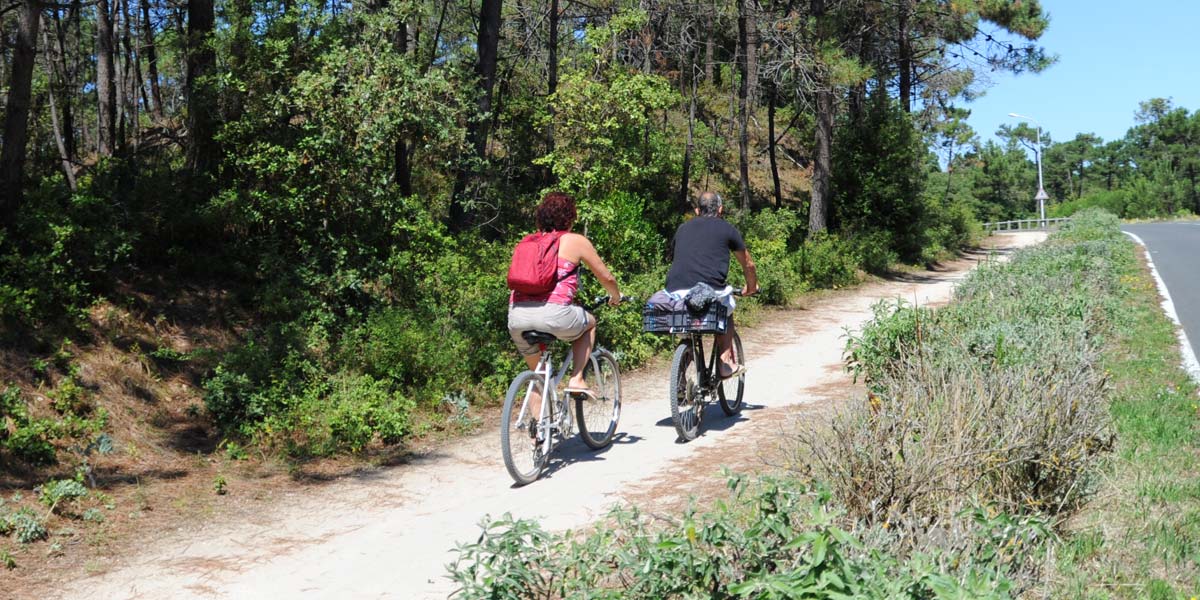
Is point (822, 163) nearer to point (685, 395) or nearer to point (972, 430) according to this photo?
point (685, 395)

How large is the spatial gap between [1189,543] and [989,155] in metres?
103

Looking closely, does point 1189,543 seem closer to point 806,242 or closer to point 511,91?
point 806,242

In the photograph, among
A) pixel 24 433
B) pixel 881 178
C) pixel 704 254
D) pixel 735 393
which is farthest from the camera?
pixel 881 178

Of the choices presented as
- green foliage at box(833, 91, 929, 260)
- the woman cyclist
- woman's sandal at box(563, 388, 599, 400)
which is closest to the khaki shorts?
the woman cyclist

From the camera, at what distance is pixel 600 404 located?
7.80 meters

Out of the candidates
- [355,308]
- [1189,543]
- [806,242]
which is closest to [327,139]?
[355,308]

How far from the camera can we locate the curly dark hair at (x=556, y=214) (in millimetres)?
7152

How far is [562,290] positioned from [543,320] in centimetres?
27

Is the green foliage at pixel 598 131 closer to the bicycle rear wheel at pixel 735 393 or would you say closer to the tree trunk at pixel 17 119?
the bicycle rear wheel at pixel 735 393

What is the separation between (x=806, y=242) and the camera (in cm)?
2152

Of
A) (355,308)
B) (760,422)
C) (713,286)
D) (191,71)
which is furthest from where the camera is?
(191,71)

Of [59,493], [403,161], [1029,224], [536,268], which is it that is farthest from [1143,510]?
[1029,224]

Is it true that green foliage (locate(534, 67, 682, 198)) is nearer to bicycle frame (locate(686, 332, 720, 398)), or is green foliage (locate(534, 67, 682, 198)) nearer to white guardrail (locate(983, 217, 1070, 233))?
bicycle frame (locate(686, 332, 720, 398))

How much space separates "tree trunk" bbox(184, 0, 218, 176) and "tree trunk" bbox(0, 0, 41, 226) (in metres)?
2.15
